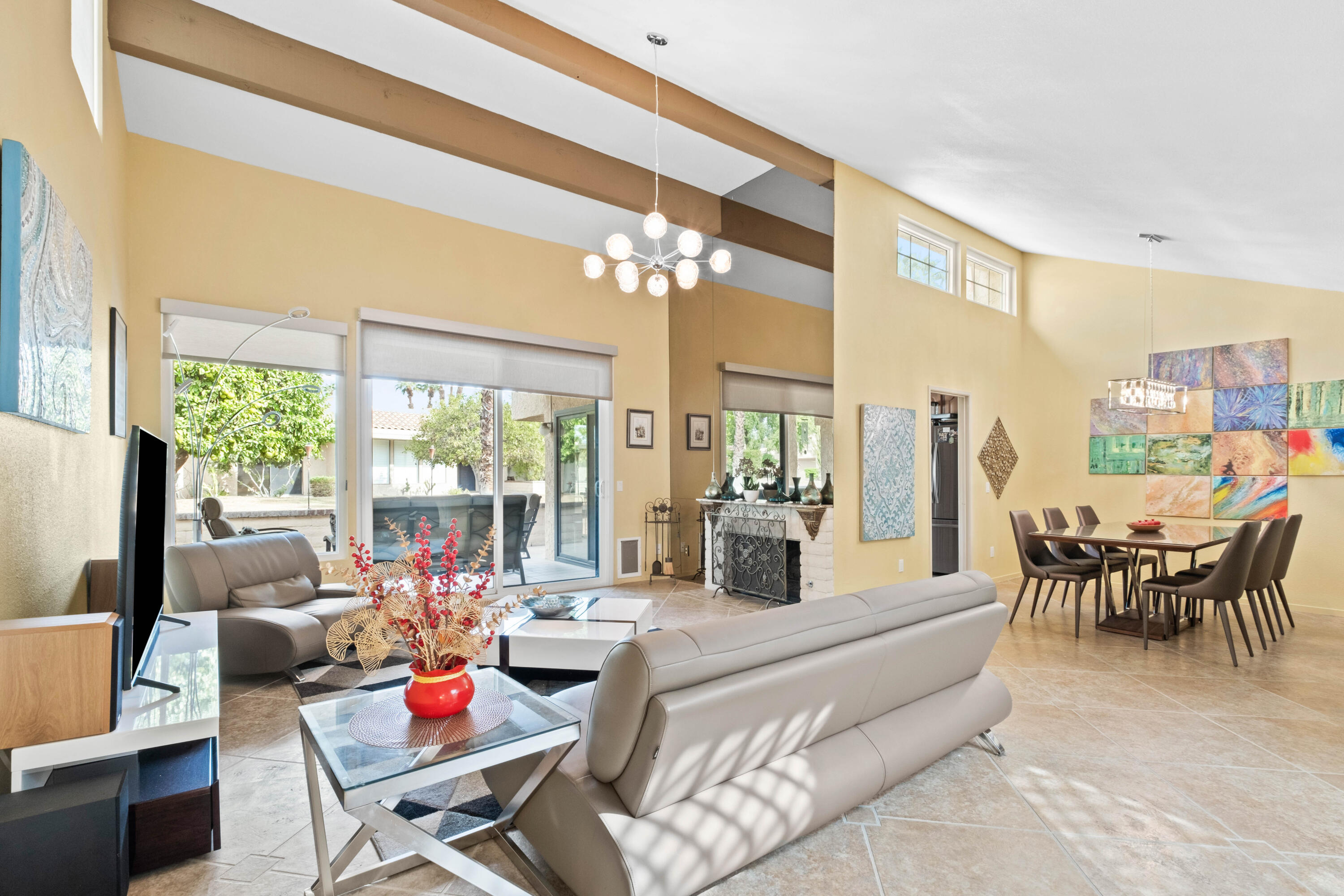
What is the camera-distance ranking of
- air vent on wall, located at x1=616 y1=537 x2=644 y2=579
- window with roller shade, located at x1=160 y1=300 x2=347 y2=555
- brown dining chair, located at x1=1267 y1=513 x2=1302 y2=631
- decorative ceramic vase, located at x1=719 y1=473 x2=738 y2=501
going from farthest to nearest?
air vent on wall, located at x1=616 y1=537 x2=644 y2=579
decorative ceramic vase, located at x1=719 y1=473 x2=738 y2=501
brown dining chair, located at x1=1267 y1=513 x2=1302 y2=631
window with roller shade, located at x1=160 y1=300 x2=347 y2=555

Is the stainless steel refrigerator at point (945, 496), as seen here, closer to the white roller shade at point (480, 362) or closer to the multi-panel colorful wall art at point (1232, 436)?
the multi-panel colorful wall art at point (1232, 436)

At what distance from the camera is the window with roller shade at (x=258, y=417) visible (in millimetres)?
4648

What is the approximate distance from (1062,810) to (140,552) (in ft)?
10.6

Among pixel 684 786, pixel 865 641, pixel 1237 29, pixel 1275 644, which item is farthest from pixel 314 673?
pixel 1275 644

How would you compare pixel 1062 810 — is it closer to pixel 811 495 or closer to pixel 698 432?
pixel 811 495

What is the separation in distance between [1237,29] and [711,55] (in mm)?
2410

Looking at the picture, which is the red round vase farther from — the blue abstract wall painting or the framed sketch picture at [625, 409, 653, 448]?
the blue abstract wall painting

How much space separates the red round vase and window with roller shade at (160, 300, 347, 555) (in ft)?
11.9

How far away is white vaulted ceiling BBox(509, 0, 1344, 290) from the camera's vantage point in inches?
102

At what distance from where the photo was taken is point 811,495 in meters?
5.77

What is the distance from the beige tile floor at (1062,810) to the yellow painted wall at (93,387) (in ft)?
3.25

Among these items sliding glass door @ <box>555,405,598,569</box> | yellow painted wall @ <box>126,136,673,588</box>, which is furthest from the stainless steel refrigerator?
sliding glass door @ <box>555,405,598,569</box>

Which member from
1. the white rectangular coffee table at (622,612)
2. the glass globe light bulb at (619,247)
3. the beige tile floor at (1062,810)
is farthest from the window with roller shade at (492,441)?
the glass globe light bulb at (619,247)

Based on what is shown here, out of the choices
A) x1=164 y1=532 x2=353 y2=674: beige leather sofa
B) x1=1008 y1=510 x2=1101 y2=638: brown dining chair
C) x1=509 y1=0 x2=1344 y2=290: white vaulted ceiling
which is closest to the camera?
x1=509 y1=0 x2=1344 y2=290: white vaulted ceiling
